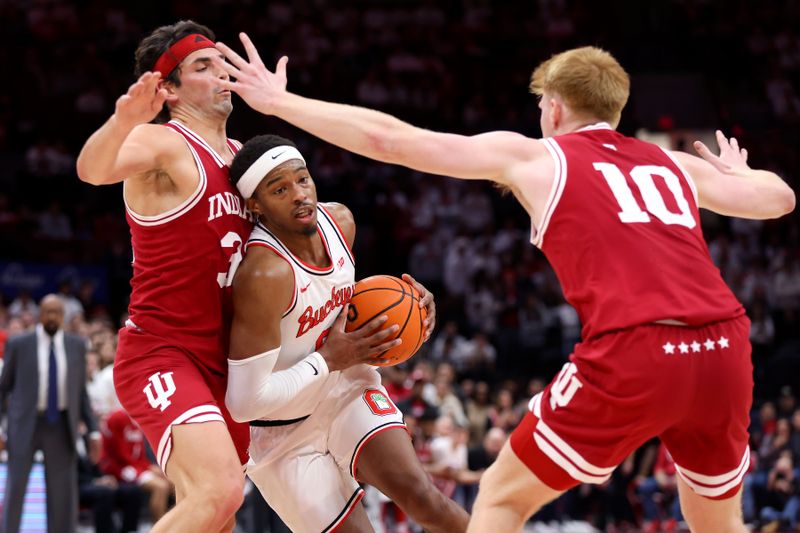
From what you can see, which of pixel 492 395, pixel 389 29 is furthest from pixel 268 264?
pixel 389 29

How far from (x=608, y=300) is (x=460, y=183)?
14440 millimetres

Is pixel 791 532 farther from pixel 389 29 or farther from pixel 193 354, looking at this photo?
pixel 389 29

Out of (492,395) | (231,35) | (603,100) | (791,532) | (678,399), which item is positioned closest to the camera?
(678,399)

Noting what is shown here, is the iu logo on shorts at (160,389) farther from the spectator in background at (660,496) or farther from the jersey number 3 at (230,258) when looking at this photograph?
the spectator in background at (660,496)

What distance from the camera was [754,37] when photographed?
19.9 metres

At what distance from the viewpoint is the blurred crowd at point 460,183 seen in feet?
40.1

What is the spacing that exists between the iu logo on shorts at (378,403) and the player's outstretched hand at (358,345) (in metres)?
0.28

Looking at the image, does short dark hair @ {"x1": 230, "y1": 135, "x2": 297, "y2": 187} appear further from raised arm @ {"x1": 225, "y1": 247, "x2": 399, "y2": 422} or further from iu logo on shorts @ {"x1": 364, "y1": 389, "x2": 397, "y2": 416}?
iu logo on shorts @ {"x1": 364, "y1": 389, "x2": 397, "y2": 416}

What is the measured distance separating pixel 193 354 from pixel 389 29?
53.6 ft

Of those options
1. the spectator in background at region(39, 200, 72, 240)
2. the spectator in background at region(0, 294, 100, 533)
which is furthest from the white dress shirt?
the spectator in background at region(39, 200, 72, 240)

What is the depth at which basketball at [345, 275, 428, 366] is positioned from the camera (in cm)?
489

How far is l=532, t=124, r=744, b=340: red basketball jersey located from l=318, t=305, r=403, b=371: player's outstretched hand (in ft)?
3.81

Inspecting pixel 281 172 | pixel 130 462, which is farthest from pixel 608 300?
pixel 130 462

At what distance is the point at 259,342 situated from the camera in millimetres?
4492
